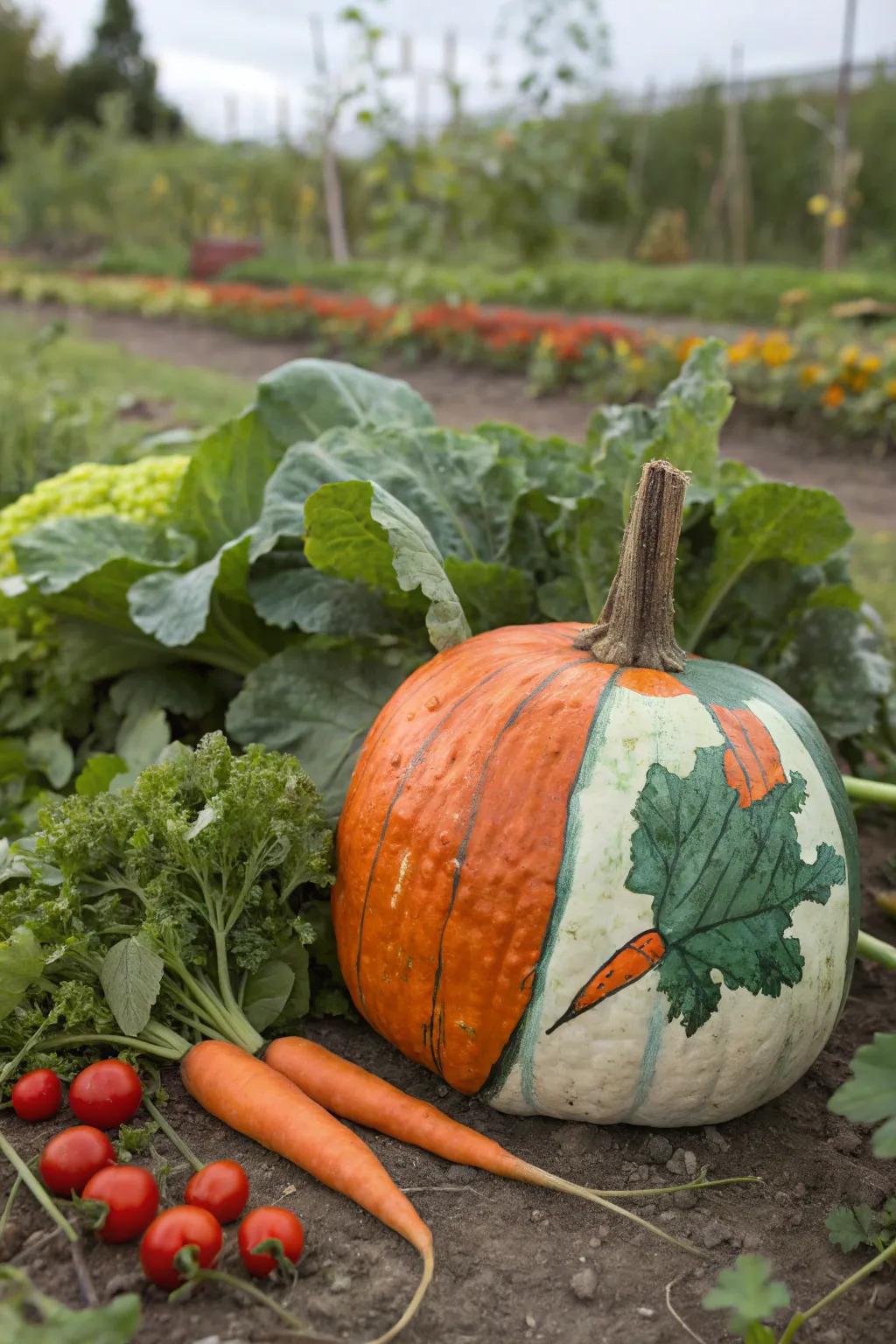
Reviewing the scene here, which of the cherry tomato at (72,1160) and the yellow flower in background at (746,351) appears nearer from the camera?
the cherry tomato at (72,1160)

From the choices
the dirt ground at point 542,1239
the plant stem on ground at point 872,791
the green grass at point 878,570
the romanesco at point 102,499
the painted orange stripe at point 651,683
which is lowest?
the dirt ground at point 542,1239

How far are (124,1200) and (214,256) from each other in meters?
20.0

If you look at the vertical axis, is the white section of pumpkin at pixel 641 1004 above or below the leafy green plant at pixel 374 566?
below

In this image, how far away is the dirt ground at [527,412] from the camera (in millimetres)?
7492

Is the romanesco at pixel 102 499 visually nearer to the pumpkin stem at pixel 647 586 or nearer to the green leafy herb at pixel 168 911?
the green leafy herb at pixel 168 911

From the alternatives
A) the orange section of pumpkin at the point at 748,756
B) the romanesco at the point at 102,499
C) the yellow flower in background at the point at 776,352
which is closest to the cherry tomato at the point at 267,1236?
the orange section of pumpkin at the point at 748,756

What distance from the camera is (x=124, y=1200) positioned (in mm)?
1771

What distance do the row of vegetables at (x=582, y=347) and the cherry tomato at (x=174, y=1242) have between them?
6.46 meters

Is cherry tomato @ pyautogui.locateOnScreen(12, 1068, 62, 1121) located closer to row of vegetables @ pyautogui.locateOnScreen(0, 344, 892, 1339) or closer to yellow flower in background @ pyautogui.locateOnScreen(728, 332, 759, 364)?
row of vegetables @ pyautogui.locateOnScreen(0, 344, 892, 1339)

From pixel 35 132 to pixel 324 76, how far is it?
1276 cm

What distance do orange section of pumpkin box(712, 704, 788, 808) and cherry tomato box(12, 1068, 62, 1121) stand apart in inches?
49.3

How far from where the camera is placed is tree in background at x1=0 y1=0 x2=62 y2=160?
35969 millimetres

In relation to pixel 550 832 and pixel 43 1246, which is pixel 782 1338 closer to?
pixel 550 832

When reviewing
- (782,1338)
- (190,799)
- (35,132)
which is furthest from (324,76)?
(782,1338)
